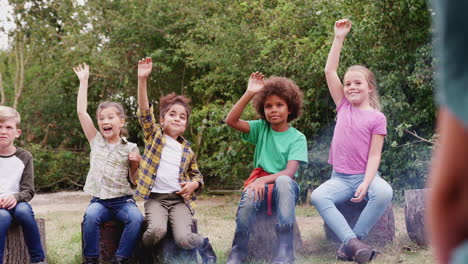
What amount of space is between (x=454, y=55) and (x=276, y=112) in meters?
3.55

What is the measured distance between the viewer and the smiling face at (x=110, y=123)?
390 cm

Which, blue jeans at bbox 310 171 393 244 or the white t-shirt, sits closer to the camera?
blue jeans at bbox 310 171 393 244

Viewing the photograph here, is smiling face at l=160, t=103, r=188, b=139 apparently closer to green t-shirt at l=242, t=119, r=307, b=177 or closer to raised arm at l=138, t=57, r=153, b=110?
raised arm at l=138, t=57, r=153, b=110

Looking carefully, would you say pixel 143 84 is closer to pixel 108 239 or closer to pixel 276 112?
pixel 276 112

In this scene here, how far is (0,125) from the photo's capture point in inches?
145

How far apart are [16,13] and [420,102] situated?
947 centimetres

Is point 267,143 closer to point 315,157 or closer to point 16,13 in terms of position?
point 315,157

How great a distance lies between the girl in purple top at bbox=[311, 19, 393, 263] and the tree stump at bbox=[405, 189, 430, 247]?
1.46ft

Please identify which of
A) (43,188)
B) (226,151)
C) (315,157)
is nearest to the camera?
(315,157)

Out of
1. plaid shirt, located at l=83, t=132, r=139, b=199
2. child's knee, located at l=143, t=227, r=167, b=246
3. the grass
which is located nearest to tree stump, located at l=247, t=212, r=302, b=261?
the grass

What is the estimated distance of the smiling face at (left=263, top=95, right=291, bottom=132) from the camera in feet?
13.0

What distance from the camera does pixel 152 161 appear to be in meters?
3.84

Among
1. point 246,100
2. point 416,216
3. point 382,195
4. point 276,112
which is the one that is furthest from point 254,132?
point 416,216

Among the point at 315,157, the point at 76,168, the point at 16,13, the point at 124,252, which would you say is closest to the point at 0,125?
the point at 124,252
